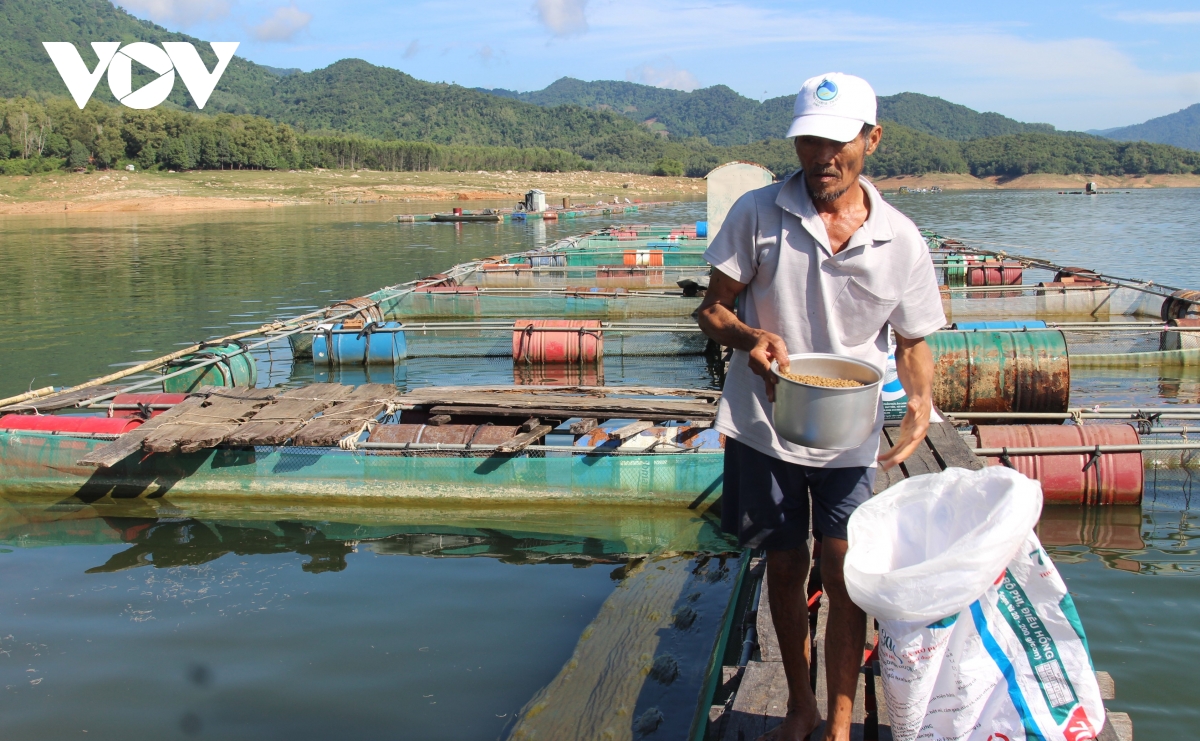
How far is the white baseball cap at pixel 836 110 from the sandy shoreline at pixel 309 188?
7759 centimetres

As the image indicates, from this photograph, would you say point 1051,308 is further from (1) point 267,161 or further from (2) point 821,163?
(1) point 267,161

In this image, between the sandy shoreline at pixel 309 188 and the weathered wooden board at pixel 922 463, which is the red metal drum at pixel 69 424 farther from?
the sandy shoreline at pixel 309 188

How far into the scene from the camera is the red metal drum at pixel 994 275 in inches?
864

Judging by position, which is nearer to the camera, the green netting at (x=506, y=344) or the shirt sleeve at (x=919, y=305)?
the shirt sleeve at (x=919, y=305)

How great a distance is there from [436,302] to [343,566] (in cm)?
1316

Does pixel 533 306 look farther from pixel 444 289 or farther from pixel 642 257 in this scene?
pixel 642 257

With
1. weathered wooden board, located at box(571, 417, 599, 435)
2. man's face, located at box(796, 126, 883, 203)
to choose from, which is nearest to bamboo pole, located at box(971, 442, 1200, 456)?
weathered wooden board, located at box(571, 417, 599, 435)

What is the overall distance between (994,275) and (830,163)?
69.1 feet

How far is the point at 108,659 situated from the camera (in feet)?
20.5

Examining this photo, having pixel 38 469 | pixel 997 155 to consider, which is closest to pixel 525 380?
pixel 38 469

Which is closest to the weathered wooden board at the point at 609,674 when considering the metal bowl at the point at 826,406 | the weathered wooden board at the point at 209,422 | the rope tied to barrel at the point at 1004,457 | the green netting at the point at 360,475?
the green netting at the point at 360,475

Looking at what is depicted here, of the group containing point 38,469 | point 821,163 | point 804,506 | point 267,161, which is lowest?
point 38,469

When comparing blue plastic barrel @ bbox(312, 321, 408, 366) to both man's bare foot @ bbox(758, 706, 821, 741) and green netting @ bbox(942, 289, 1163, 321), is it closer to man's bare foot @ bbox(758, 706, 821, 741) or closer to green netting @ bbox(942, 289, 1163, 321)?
green netting @ bbox(942, 289, 1163, 321)

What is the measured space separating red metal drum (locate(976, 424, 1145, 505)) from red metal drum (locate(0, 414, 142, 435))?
8.75 meters
